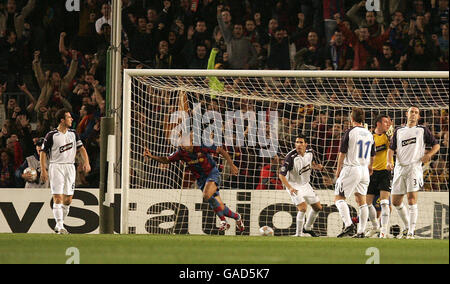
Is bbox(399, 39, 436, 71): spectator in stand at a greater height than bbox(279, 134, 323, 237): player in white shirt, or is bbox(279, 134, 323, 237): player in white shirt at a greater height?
bbox(399, 39, 436, 71): spectator in stand

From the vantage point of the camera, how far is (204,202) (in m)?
12.8

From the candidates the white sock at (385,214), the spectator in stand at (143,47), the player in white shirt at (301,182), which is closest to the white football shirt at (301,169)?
the player in white shirt at (301,182)

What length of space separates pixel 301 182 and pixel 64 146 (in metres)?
3.37

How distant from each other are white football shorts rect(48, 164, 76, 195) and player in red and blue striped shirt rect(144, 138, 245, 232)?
4.19 feet

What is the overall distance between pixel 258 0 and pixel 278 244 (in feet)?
23.4

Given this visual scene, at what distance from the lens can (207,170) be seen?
1260cm

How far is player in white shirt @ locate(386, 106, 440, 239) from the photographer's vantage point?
11.5m

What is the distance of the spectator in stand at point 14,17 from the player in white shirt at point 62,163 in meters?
4.00

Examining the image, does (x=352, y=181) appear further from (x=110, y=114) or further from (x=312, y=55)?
(x=312, y=55)

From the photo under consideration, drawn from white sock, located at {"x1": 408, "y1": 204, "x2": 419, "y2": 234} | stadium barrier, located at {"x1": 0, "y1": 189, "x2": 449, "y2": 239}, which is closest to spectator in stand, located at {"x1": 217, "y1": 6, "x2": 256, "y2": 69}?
stadium barrier, located at {"x1": 0, "y1": 189, "x2": 449, "y2": 239}

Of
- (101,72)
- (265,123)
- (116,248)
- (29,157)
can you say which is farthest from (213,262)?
(101,72)

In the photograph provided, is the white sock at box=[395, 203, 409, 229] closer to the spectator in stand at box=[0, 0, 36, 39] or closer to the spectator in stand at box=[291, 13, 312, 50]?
the spectator in stand at box=[291, 13, 312, 50]

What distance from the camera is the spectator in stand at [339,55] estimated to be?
1468cm

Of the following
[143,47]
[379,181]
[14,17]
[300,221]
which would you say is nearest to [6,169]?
[143,47]
